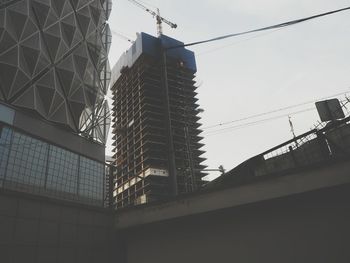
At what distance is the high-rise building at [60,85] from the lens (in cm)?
1342

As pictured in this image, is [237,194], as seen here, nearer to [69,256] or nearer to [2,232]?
[69,256]

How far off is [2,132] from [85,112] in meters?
17.8

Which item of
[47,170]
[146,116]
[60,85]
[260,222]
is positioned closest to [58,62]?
[60,85]

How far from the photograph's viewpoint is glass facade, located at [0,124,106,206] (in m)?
11.3

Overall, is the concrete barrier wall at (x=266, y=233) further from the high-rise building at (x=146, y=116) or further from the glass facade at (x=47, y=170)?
the high-rise building at (x=146, y=116)

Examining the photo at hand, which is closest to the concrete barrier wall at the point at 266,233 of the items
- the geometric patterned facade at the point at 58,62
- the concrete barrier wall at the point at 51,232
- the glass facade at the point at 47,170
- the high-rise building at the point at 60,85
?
the concrete barrier wall at the point at 51,232

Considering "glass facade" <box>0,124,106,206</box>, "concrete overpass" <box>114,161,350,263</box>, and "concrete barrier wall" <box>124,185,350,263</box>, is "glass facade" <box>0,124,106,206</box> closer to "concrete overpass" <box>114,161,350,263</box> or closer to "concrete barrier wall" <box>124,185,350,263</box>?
"concrete overpass" <box>114,161,350,263</box>

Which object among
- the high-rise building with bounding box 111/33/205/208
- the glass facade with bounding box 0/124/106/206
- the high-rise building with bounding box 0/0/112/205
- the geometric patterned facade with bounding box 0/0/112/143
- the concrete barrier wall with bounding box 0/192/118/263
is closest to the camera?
the concrete barrier wall with bounding box 0/192/118/263

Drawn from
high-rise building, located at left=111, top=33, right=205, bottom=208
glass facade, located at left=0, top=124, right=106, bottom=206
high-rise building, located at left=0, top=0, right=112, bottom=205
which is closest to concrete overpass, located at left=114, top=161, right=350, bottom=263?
glass facade, located at left=0, top=124, right=106, bottom=206

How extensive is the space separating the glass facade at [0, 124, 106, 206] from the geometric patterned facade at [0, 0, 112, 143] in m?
11.5

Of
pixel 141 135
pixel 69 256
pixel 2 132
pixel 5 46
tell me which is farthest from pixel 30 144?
pixel 141 135

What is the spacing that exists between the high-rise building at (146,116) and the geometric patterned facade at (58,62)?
27.4m

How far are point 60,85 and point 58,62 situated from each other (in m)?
1.90

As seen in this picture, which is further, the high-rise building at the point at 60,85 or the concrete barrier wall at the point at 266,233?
the high-rise building at the point at 60,85
